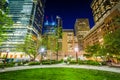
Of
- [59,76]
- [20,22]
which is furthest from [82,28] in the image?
[59,76]

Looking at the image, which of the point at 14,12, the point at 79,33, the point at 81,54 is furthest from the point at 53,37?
the point at 79,33

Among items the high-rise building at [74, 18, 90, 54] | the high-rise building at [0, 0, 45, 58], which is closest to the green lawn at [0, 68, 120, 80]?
the high-rise building at [0, 0, 45, 58]

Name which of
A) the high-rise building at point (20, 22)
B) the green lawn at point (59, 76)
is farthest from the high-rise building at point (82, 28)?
the green lawn at point (59, 76)

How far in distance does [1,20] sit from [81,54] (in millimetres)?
52015

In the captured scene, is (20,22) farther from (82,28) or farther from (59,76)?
(59,76)

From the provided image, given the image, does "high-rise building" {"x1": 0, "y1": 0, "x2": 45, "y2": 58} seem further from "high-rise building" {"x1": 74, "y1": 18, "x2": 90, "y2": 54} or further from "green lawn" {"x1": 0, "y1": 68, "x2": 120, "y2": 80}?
"green lawn" {"x1": 0, "y1": 68, "x2": 120, "y2": 80}

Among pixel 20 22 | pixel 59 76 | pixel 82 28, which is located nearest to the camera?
pixel 59 76

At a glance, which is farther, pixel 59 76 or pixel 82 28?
pixel 82 28

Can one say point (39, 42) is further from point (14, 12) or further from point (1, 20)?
point (14, 12)

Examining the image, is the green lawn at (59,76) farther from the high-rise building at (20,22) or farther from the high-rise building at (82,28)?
the high-rise building at (82,28)

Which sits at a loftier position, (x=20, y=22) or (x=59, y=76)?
(x=20, y=22)

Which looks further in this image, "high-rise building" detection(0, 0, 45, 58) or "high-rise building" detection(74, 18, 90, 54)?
"high-rise building" detection(74, 18, 90, 54)

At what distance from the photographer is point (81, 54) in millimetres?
66312

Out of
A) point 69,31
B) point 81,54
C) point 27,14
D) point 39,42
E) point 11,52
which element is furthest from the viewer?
point 69,31
